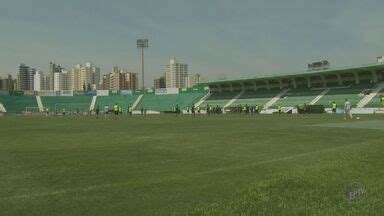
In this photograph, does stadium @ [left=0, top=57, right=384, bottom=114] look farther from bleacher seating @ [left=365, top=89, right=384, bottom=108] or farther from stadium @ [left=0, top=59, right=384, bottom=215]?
stadium @ [left=0, top=59, right=384, bottom=215]

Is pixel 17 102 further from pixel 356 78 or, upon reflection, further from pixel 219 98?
pixel 356 78

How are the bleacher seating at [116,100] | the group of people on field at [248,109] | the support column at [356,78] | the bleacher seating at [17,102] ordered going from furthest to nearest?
1. the bleacher seating at [116,100]
2. the bleacher seating at [17,102]
3. the support column at [356,78]
4. the group of people on field at [248,109]

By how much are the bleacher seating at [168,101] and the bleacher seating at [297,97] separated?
78.8 feet

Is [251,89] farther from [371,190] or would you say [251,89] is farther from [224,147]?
[371,190]

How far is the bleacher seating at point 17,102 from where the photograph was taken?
108931mm

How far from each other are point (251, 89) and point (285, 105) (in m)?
22.4

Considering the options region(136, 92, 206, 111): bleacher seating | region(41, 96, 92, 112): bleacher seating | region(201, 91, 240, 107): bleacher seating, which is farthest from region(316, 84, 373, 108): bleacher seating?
region(41, 96, 92, 112): bleacher seating

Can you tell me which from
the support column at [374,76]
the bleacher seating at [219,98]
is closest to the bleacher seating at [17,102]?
the bleacher seating at [219,98]

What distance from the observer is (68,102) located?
117938 millimetres

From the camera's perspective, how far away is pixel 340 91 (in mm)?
81750

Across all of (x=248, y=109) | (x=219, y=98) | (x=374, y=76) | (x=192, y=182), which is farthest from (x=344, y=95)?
(x=192, y=182)

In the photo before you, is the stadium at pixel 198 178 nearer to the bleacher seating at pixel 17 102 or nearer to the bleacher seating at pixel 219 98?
the bleacher seating at pixel 219 98

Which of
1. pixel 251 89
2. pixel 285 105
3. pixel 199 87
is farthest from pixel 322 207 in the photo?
pixel 199 87

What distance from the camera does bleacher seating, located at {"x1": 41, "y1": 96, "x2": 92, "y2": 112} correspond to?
4473 inches
